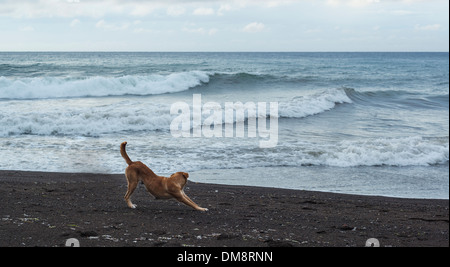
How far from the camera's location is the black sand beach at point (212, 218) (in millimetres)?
4332

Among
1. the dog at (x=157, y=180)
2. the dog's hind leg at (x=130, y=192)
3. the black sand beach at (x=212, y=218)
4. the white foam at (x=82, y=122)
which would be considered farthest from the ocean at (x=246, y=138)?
the dog at (x=157, y=180)

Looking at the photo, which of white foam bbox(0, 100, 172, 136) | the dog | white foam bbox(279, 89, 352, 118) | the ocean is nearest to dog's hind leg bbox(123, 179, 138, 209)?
the dog

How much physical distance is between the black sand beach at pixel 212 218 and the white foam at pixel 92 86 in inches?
613

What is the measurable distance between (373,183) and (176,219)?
4.75 m

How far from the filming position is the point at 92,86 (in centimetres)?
2473

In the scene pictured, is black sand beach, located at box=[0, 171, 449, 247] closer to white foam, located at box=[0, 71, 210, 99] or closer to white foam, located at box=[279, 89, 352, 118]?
white foam, located at box=[279, 89, 352, 118]

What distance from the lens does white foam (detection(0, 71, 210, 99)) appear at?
21.4 metres

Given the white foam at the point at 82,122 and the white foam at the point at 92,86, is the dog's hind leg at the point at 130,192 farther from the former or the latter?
the white foam at the point at 92,86

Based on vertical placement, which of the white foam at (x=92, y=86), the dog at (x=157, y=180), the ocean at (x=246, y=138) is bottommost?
the ocean at (x=246, y=138)

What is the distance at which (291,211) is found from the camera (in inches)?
230

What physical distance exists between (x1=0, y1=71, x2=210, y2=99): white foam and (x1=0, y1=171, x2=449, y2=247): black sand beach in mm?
15571

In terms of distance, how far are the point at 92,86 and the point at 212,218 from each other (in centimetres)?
2128
